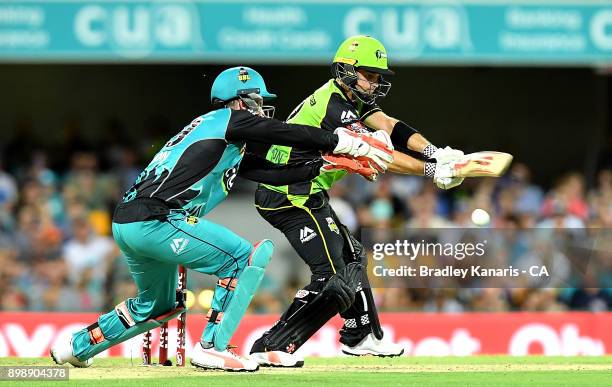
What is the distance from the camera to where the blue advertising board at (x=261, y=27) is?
45.5ft

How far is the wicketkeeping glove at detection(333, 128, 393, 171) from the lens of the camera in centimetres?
798

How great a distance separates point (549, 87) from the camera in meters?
17.5

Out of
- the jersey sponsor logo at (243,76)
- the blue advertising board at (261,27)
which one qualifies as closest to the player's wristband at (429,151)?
the jersey sponsor logo at (243,76)

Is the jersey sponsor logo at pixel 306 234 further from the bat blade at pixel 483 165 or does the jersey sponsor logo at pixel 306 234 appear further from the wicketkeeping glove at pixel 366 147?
the bat blade at pixel 483 165

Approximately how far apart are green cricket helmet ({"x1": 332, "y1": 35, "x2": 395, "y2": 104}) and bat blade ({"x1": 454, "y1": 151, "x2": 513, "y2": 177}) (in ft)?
2.88

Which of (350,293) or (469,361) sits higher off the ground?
(350,293)

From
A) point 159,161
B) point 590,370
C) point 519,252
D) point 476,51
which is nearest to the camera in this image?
point 159,161

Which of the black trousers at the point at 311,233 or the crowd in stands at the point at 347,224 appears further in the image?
the crowd in stands at the point at 347,224

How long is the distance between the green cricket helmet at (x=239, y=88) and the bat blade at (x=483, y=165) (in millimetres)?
1394

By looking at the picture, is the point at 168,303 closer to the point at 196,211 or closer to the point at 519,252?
the point at 196,211

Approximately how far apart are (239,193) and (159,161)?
7.44m

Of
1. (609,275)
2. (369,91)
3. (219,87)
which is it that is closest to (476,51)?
(609,275)

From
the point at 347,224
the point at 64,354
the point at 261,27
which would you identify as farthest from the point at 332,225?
the point at 261,27

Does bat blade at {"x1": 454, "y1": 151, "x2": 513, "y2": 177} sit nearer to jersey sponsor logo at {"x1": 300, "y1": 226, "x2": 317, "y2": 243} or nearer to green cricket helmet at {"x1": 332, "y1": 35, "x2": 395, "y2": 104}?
green cricket helmet at {"x1": 332, "y1": 35, "x2": 395, "y2": 104}
